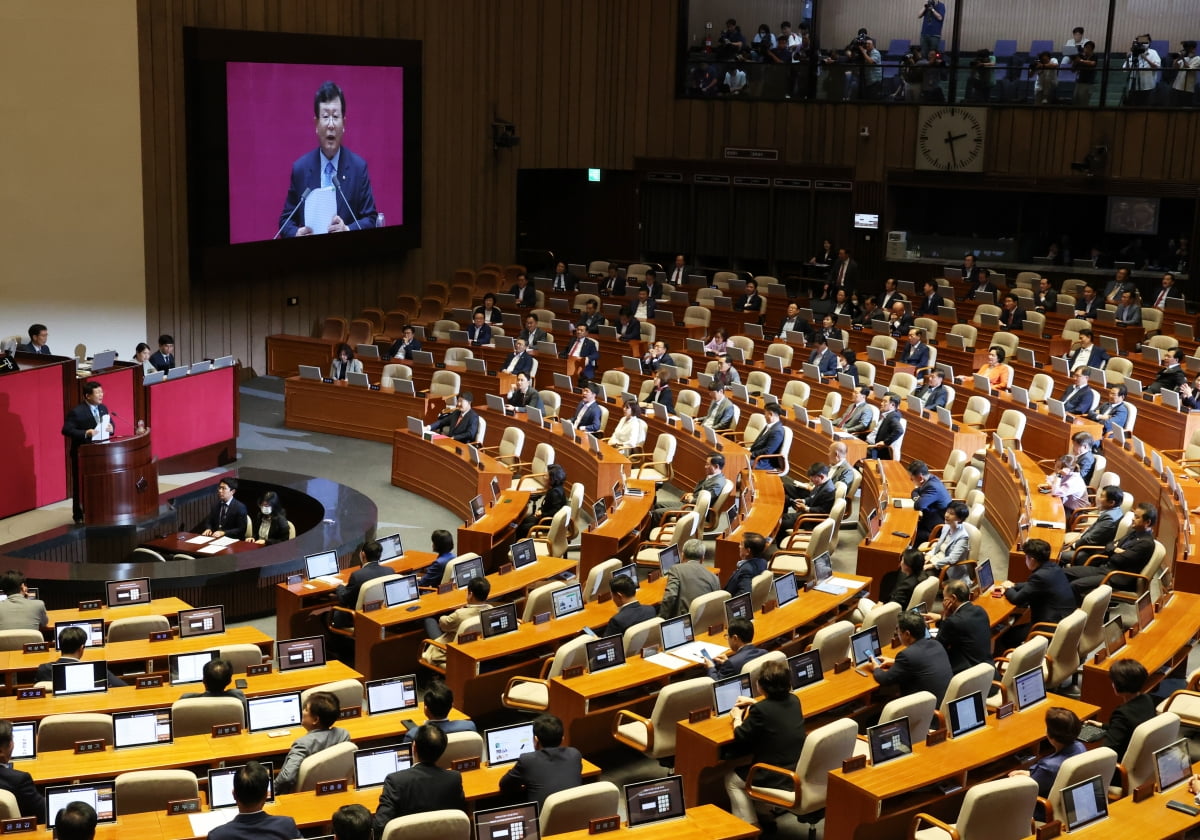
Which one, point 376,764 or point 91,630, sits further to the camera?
point 91,630

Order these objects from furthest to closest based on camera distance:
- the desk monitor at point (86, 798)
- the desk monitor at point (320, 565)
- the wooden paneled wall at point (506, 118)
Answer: the wooden paneled wall at point (506, 118), the desk monitor at point (320, 565), the desk monitor at point (86, 798)

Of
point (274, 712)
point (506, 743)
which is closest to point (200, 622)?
point (274, 712)

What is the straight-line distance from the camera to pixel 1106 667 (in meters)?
8.31

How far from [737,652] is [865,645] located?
2.60 ft

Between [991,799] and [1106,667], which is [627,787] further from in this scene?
[1106,667]

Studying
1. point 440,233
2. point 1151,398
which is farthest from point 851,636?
point 440,233

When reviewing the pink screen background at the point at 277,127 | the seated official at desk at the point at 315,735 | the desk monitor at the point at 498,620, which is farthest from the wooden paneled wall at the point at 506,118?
the seated official at desk at the point at 315,735

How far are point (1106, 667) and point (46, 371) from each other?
988 cm

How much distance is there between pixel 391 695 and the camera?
7.79m

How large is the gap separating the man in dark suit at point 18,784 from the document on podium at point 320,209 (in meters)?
14.1

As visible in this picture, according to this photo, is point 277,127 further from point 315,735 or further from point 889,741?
point 889,741

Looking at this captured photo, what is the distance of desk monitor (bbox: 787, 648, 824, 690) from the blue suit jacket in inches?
516

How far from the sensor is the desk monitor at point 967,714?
735 centimetres

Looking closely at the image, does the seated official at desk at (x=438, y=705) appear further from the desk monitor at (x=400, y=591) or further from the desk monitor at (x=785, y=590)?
the desk monitor at (x=785, y=590)
